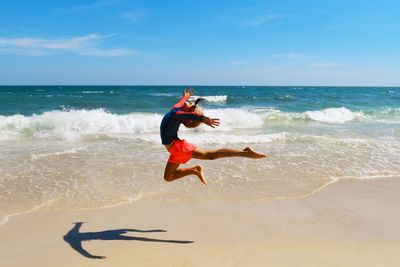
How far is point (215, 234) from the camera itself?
5.45 meters

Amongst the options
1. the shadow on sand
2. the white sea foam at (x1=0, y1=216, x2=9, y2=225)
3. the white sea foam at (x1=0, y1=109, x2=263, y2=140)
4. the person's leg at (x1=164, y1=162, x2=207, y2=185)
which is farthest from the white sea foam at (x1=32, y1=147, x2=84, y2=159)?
the person's leg at (x1=164, y1=162, x2=207, y2=185)

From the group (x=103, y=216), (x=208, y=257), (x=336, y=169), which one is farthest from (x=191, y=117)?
(x=336, y=169)

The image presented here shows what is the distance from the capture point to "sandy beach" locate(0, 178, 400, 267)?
4723mm

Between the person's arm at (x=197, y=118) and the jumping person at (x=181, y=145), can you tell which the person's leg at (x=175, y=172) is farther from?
the person's arm at (x=197, y=118)

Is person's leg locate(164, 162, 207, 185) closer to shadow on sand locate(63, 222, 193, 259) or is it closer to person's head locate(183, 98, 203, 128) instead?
person's head locate(183, 98, 203, 128)

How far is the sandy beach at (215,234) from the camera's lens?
15.5 feet

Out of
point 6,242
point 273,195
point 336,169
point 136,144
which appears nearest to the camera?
point 6,242

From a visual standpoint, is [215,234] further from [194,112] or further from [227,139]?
[227,139]

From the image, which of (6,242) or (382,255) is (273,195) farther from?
(6,242)

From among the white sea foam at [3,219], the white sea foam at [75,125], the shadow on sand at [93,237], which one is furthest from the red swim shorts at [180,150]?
the white sea foam at [75,125]

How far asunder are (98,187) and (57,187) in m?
0.77

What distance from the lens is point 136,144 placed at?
13.0 meters

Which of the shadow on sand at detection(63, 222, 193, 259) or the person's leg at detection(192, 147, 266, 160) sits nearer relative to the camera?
the shadow on sand at detection(63, 222, 193, 259)

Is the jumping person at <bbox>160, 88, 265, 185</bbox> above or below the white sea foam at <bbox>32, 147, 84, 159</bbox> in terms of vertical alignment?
above
